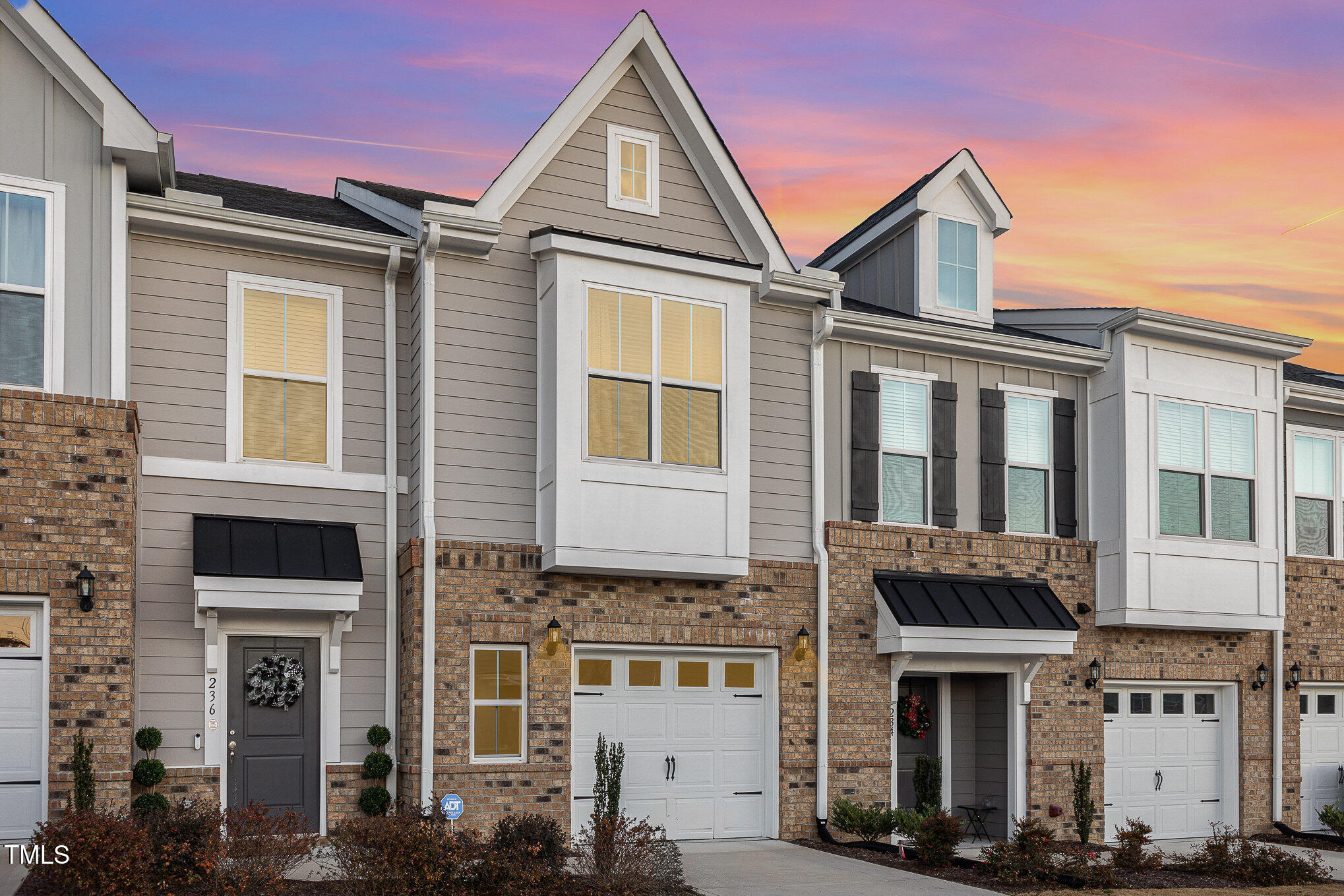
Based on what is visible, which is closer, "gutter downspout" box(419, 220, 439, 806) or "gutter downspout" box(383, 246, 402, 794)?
"gutter downspout" box(419, 220, 439, 806)

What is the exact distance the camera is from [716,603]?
14734mm

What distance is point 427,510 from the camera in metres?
13.3

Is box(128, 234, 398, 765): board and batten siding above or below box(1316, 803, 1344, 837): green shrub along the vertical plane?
above

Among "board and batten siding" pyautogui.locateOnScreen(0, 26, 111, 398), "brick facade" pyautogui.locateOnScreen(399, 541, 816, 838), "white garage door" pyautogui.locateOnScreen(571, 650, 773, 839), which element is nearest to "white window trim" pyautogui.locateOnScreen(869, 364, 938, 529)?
"brick facade" pyautogui.locateOnScreen(399, 541, 816, 838)

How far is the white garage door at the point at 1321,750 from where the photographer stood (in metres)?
18.7

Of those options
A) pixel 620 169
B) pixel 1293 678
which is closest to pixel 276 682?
pixel 620 169

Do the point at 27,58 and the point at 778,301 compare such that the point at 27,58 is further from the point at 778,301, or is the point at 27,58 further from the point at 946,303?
the point at 946,303

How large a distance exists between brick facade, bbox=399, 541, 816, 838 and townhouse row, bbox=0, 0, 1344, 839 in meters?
0.04

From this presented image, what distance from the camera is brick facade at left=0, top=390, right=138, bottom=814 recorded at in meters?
11.2

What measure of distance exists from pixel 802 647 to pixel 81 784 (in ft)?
24.8

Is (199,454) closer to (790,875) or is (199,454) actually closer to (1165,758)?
(790,875)

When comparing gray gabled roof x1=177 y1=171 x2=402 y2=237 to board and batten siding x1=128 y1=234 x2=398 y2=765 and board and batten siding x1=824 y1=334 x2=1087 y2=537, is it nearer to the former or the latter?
board and batten siding x1=128 y1=234 x2=398 y2=765

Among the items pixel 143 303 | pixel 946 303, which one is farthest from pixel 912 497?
pixel 143 303

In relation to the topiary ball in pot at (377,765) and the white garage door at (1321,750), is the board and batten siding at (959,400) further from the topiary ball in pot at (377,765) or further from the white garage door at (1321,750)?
the topiary ball in pot at (377,765)
